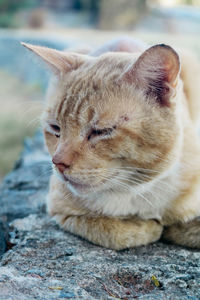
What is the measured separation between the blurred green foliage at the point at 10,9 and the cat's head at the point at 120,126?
47.0 feet

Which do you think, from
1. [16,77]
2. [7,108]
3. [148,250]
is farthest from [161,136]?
[16,77]

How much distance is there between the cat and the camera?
1728mm

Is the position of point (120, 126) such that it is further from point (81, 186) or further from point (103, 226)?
point (103, 226)

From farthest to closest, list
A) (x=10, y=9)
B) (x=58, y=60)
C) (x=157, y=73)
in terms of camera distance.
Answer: (x=10, y=9) → (x=58, y=60) → (x=157, y=73)

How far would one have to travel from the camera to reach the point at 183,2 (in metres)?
18.2

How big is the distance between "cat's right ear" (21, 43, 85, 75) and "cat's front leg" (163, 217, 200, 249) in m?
0.98

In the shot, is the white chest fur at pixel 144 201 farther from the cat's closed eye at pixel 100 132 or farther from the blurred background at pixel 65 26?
the blurred background at pixel 65 26

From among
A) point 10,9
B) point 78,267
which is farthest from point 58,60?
point 10,9

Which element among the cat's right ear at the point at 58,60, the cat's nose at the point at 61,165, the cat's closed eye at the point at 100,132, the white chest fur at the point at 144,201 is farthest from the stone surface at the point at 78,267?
the cat's right ear at the point at 58,60

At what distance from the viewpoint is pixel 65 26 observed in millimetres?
15930

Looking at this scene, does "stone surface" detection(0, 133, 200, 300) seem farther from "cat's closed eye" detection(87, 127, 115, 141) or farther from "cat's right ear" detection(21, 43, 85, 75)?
"cat's right ear" detection(21, 43, 85, 75)

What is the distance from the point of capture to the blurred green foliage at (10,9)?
1515 centimetres

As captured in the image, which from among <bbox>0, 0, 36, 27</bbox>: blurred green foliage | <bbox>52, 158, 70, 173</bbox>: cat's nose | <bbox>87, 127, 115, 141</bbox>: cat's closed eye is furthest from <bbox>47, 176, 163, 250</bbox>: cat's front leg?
<bbox>0, 0, 36, 27</bbox>: blurred green foliage

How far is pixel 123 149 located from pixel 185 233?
609 mm
